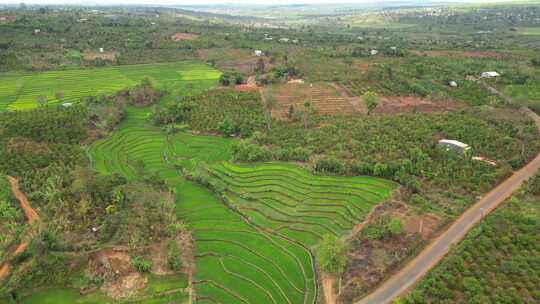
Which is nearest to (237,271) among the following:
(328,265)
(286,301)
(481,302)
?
(286,301)

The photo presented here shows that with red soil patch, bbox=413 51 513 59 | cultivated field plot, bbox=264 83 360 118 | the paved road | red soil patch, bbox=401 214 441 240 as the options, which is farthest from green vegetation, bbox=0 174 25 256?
red soil patch, bbox=413 51 513 59

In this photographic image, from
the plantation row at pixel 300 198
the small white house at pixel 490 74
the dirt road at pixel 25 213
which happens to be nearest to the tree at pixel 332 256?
the plantation row at pixel 300 198

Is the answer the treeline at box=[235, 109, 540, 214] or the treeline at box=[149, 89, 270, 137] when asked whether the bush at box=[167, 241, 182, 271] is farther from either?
the treeline at box=[149, 89, 270, 137]

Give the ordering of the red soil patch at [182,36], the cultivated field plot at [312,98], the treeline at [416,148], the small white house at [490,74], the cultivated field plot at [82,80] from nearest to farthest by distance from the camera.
Result: the treeline at [416,148] → the cultivated field plot at [312,98] → the cultivated field plot at [82,80] → the small white house at [490,74] → the red soil patch at [182,36]

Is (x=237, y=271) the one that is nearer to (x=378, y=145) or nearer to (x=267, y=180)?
(x=267, y=180)

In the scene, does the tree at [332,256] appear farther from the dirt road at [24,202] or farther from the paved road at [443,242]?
the dirt road at [24,202]

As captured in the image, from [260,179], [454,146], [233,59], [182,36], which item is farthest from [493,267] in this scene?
[182,36]
